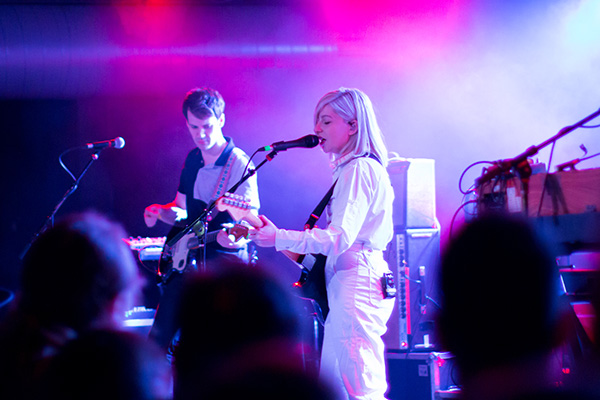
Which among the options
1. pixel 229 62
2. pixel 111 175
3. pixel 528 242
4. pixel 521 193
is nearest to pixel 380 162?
pixel 521 193

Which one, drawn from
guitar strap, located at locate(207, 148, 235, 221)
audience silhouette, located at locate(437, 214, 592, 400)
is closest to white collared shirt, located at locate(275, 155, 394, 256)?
guitar strap, located at locate(207, 148, 235, 221)

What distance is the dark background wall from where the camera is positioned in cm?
568

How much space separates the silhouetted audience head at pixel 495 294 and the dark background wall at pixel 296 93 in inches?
197

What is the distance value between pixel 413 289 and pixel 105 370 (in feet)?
13.9

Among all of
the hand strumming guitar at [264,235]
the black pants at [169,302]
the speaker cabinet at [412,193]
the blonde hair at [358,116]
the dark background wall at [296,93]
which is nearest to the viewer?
the hand strumming guitar at [264,235]

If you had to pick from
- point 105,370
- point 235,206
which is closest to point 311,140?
point 235,206

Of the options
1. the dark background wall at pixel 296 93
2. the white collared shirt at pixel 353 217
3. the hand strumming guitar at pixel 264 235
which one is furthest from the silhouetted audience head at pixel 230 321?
the dark background wall at pixel 296 93

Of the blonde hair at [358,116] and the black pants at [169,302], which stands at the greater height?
the blonde hair at [358,116]

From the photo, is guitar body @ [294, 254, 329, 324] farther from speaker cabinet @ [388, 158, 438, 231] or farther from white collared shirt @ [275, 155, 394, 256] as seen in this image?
speaker cabinet @ [388, 158, 438, 231]

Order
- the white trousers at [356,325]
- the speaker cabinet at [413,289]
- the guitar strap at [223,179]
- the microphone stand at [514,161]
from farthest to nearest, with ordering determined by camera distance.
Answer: the speaker cabinet at [413,289] < the guitar strap at [223,179] < the white trousers at [356,325] < the microphone stand at [514,161]

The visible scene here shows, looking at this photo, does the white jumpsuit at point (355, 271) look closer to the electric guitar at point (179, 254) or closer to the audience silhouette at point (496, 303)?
the electric guitar at point (179, 254)

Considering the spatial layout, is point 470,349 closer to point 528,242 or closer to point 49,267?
point 528,242

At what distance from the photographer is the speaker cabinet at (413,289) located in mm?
4668

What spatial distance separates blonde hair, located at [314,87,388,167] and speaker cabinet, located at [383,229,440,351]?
2.09 meters
